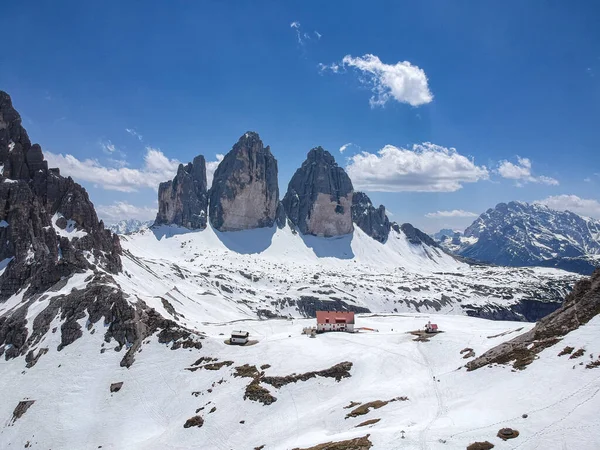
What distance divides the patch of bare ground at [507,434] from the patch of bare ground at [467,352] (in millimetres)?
26506

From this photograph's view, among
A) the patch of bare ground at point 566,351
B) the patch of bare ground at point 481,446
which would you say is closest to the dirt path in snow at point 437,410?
the patch of bare ground at point 481,446

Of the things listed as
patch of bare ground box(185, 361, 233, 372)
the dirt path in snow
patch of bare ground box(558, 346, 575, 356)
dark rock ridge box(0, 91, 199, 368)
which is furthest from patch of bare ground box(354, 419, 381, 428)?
dark rock ridge box(0, 91, 199, 368)

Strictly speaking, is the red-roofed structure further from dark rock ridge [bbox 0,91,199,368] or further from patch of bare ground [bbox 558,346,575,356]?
patch of bare ground [bbox 558,346,575,356]

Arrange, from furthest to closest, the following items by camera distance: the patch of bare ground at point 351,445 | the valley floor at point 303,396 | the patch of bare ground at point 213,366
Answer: the patch of bare ground at point 213,366 < the patch of bare ground at point 351,445 < the valley floor at point 303,396

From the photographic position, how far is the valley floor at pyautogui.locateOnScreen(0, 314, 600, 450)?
3200cm

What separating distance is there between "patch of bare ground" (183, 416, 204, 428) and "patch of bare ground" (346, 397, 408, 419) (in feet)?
68.2

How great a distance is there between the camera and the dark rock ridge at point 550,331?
44.3m

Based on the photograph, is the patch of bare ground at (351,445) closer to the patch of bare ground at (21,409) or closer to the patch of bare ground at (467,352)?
the patch of bare ground at (467,352)

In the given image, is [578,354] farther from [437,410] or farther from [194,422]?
[194,422]

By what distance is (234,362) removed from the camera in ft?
219

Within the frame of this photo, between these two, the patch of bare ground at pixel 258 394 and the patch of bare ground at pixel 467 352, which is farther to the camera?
the patch of bare ground at pixel 467 352

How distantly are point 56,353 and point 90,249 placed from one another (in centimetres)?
5158

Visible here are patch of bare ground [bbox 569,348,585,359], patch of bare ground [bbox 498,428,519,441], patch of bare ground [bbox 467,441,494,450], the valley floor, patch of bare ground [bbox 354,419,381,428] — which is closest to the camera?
patch of bare ground [bbox 467,441,494,450]

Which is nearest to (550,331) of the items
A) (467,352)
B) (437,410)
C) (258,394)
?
(467,352)
